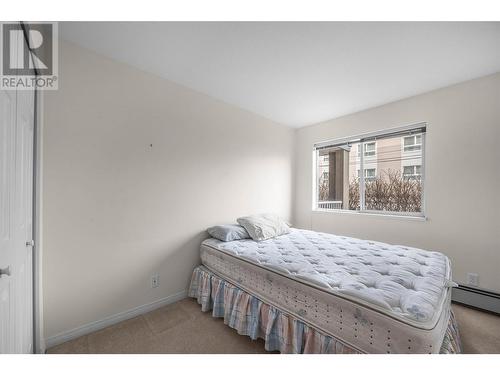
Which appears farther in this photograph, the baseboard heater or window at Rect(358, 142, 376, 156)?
window at Rect(358, 142, 376, 156)

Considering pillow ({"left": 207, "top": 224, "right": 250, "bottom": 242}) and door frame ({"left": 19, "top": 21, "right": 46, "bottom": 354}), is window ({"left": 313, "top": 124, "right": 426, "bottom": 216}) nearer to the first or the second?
pillow ({"left": 207, "top": 224, "right": 250, "bottom": 242})

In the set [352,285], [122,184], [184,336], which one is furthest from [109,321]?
[352,285]

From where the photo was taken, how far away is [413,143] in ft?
8.78

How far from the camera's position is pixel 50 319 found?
1577 mm

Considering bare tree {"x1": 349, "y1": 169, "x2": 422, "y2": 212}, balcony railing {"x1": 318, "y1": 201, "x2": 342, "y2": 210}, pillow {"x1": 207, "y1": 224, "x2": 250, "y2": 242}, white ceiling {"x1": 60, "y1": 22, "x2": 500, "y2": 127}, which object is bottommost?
pillow {"x1": 207, "y1": 224, "x2": 250, "y2": 242}

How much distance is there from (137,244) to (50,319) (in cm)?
75

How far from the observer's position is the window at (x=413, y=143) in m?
2.64

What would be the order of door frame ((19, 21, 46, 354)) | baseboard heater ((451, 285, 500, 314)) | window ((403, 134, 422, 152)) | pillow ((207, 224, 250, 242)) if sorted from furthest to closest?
window ((403, 134, 422, 152))
pillow ((207, 224, 250, 242))
baseboard heater ((451, 285, 500, 314))
door frame ((19, 21, 46, 354))

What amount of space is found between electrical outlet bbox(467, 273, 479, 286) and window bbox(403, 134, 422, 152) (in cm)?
149

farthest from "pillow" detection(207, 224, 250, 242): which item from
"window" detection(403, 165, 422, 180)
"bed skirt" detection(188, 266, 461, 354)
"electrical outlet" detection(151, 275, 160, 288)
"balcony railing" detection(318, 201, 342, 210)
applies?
"window" detection(403, 165, 422, 180)

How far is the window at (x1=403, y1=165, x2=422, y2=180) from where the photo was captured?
2.66m

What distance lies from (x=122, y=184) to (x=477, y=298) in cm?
370

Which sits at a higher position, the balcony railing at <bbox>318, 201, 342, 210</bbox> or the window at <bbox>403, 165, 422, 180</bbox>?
the window at <bbox>403, 165, 422, 180</bbox>
